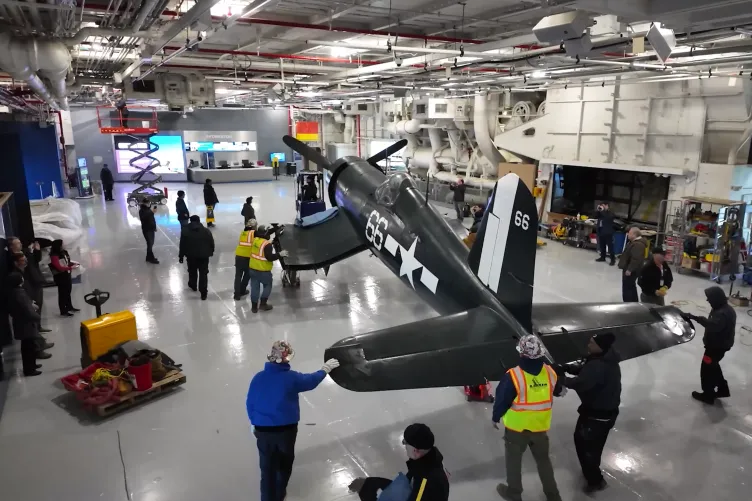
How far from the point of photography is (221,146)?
31109mm

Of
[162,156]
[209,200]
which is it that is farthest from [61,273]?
[162,156]

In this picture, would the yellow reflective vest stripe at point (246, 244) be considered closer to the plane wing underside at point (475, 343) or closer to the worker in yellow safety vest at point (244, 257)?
the worker in yellow safety vest at point (244, 257)

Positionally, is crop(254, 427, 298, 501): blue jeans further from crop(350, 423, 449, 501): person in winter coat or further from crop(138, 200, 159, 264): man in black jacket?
crop(138, 200, 159, 264): man in black jacket

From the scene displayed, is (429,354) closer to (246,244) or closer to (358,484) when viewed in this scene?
(358,484)

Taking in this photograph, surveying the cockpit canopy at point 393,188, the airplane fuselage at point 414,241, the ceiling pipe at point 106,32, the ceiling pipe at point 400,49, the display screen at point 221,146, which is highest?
the ceiling pipe at point 400,49

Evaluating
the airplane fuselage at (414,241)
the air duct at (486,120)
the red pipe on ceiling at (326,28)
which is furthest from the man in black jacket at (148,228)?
the air duct at (486,120)

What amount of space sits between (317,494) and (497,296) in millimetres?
2469

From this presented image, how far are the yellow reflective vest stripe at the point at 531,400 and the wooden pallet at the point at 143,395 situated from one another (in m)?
4.16

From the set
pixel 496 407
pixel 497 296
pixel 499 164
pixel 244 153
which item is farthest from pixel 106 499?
pixel 244 153

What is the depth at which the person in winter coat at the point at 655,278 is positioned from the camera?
7.08 metres

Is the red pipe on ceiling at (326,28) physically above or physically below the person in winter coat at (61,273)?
above

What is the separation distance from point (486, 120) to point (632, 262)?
11.0 meters

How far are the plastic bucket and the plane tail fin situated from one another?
4.04m

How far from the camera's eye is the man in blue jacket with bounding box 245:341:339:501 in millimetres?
3801
